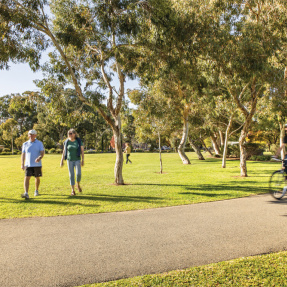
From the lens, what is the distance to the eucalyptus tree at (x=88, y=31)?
855 cm

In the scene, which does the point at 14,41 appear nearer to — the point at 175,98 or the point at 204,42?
the point at 204,42

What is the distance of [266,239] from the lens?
4.18 metres

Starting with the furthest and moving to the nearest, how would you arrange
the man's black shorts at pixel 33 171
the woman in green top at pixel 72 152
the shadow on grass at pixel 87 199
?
1. the woman in green top at pixel 72 152
2. the man's black shorts at pixel 33 171
3. the shadow on grass at pixel 87 199

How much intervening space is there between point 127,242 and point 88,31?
856 centimetres

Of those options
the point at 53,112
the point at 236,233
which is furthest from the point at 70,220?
the point at 53,112

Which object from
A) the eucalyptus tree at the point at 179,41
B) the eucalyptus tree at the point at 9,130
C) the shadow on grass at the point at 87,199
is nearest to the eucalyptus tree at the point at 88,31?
the eucalyptus tree at the point at 179,41

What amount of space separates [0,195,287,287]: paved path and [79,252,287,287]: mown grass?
17cm

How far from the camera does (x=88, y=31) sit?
393 inches

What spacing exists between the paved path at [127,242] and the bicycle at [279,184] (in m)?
0.84

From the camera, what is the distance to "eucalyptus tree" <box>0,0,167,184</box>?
855 centimetres

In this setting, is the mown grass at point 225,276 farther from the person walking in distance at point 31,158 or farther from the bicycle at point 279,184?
the person walking in distance at point 31,158

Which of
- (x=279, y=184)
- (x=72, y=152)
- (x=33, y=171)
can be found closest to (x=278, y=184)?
(x=279, y=184)

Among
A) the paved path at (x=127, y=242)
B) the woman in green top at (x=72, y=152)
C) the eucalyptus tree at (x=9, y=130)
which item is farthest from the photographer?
the eucalyptus tree at (x=9, y=130)

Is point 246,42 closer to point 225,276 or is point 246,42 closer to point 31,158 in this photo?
point 31,158
